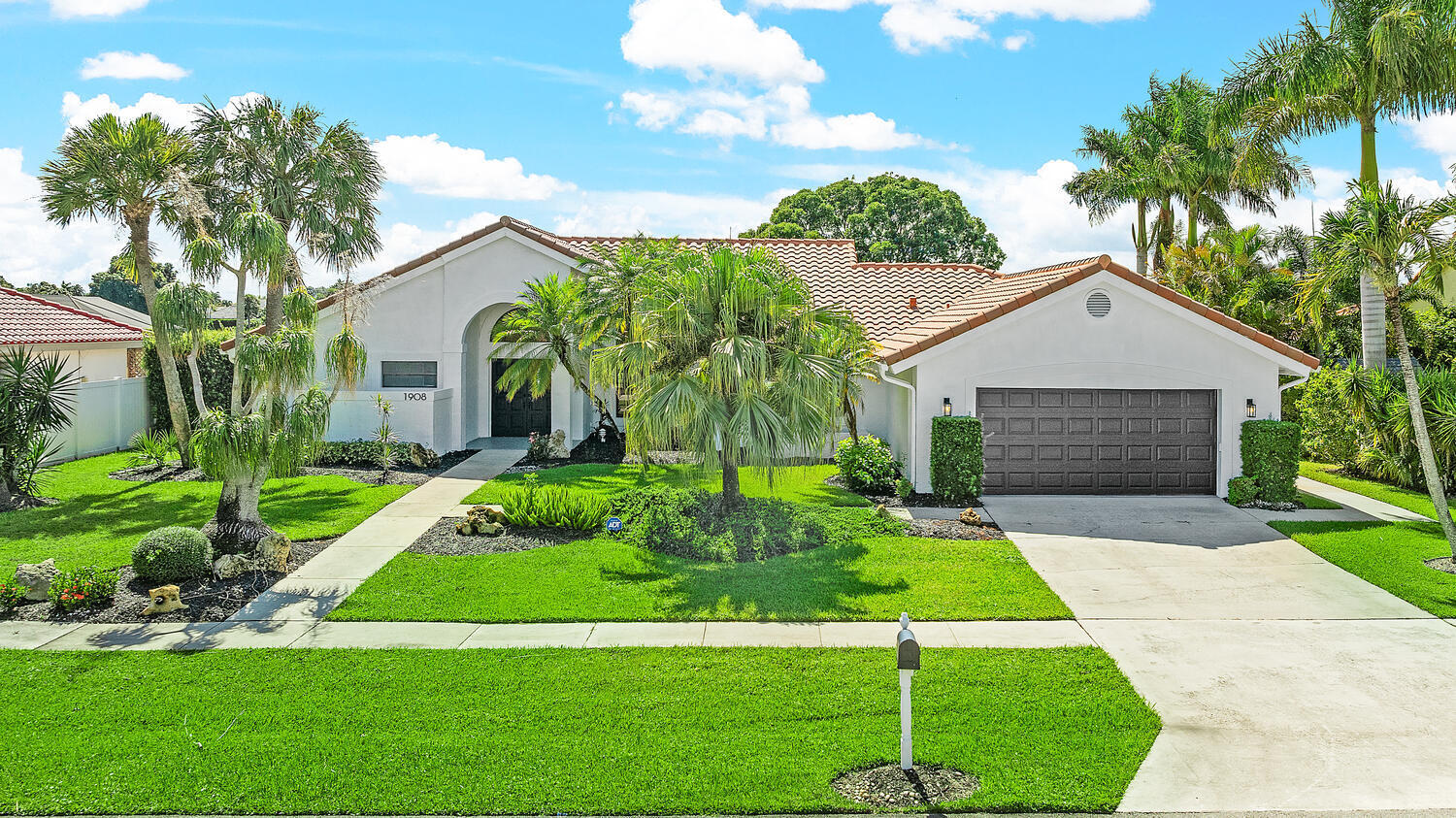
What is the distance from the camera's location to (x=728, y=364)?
11.6 meters

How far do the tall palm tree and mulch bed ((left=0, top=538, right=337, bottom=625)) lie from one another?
8942mm

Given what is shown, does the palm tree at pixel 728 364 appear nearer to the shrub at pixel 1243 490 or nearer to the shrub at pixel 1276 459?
the shrub at pixel 1243 490

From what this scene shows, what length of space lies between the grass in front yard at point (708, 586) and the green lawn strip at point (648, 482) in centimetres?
270

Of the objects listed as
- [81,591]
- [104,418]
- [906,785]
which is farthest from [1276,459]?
[104,418]

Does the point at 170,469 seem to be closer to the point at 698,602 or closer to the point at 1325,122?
the point at 698,602

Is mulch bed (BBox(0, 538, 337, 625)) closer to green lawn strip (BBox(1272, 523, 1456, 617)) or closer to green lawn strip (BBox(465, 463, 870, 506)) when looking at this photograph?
green lawn strip (BBox(465, 463, 870, 506))

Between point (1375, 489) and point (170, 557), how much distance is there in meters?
19.1

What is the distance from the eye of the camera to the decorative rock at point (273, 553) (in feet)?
37.4

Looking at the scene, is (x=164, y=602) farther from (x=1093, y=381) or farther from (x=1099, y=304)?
(x=1099, y=304)

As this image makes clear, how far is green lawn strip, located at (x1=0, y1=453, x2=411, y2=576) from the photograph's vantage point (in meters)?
12.4

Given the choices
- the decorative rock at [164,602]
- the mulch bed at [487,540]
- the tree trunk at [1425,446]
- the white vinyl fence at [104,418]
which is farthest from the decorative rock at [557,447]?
the tree trunk at [1425,446]

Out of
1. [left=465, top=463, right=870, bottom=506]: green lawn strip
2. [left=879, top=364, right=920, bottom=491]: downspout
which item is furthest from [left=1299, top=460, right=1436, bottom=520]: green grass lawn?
[left=465, top=463, right=870, bottom=506]: green lawn strip

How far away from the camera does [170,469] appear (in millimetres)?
18312

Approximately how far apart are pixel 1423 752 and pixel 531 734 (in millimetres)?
6284
